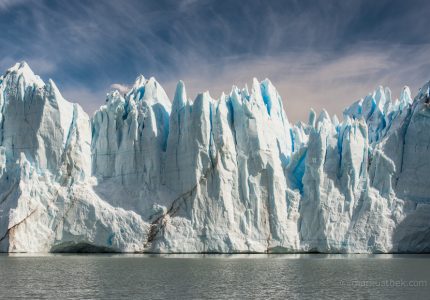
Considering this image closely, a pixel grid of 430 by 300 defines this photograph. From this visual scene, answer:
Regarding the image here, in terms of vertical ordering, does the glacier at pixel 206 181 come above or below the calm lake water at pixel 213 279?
above

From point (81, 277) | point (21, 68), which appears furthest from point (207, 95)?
point (81, 277)

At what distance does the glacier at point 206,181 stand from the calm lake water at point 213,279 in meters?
5.11

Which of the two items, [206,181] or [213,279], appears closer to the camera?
[213,279]

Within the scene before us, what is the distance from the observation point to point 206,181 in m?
29.6

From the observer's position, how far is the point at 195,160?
29734 mm

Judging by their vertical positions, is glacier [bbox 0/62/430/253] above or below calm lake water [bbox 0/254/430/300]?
above

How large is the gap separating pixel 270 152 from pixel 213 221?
15.4ft

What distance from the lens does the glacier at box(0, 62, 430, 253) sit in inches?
1142

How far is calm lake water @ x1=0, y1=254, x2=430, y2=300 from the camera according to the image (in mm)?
14867

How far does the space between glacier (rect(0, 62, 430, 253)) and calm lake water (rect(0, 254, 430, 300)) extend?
511 centimetres

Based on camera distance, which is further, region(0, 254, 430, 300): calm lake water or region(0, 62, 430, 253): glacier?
region(0, 62, 430, 253): glacier

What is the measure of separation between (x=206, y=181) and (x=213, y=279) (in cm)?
1206

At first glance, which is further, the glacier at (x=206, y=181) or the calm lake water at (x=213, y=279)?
the glacier at (x=206, y=181)

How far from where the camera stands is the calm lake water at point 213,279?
48.8ft
